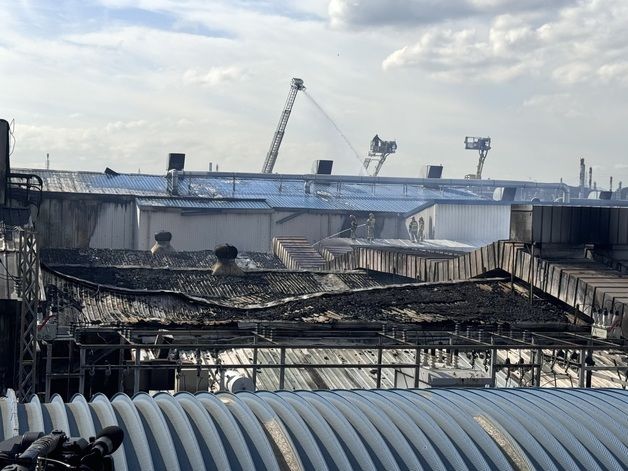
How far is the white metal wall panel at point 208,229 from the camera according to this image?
6869 centimetres

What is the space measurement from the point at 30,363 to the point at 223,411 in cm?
822

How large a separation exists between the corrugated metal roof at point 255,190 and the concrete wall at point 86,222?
1850 millimetres

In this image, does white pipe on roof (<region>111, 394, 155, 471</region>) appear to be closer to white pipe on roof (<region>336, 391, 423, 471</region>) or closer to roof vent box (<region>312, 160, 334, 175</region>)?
white pipe on roof (<region>336, 391, 423, 471</region>)

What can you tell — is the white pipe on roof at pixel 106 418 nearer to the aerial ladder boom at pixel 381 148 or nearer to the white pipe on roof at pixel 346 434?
the white pipe on roof at pixel 346 434

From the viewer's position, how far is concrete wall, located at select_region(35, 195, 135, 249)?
68250 millimetres

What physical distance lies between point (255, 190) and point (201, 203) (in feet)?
34.6

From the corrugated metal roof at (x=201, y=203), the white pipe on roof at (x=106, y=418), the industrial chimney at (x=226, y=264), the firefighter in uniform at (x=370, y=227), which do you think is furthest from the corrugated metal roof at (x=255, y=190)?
the white pipe on roof at (x=106, y=418)

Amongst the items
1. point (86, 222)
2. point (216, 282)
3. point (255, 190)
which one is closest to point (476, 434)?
point (216, 282)

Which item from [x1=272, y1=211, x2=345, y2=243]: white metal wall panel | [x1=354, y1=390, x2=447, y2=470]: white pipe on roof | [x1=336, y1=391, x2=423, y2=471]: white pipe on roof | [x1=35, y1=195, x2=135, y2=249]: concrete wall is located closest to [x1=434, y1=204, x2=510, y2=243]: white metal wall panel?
[x1=272, y1=211, x2=345, y2=243]: white metal wall panel

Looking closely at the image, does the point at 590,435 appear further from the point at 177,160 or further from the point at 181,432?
the point at 177,160

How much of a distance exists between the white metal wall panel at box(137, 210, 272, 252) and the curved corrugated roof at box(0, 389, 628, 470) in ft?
184

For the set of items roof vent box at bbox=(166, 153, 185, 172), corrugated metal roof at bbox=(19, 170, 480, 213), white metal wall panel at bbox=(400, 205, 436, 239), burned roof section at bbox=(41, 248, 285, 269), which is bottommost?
burned roof section at bbox=(41, 248, 285, 269)

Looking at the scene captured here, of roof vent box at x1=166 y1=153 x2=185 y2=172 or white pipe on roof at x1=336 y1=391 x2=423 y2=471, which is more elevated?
roof vent box at x1=166 y1=153 x2=185 y2=172

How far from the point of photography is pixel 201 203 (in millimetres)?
72000
